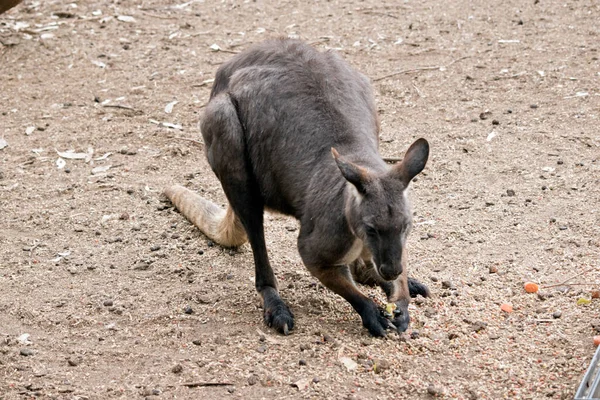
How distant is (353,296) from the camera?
487cm

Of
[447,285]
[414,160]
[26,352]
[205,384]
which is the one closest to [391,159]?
[447,285]

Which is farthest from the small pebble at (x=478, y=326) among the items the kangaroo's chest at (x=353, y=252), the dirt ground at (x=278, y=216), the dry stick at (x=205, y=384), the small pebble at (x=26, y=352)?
the small pebble at (x=26, y=352)

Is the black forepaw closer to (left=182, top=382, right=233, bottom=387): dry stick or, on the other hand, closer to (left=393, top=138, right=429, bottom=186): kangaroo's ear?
(left=182, top=382, right=233, bottom=387): dry stick

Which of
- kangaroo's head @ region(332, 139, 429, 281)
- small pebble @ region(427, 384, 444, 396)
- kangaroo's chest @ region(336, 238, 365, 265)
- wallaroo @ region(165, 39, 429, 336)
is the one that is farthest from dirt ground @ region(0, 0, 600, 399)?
kangaroo's head @ region(332, 139, 429, 281)

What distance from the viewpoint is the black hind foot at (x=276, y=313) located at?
5014mm

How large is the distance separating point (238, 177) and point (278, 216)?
1272mm

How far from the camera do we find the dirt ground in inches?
180

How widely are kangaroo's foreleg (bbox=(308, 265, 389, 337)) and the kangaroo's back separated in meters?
0.42

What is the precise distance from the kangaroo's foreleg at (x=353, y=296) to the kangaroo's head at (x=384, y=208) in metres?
0.38

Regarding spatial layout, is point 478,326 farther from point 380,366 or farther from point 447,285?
point 380,366

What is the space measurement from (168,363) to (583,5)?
7150 millimetres

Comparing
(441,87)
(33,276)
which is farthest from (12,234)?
(441,87)

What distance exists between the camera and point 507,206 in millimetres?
6398

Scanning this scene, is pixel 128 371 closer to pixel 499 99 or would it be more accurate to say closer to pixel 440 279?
pixel 440 279
